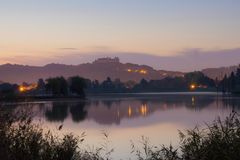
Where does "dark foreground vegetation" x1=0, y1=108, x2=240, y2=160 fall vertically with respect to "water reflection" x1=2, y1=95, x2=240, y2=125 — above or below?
above

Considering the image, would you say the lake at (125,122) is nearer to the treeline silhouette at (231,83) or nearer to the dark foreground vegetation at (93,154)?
the dark foreground vegetation at (93,154)

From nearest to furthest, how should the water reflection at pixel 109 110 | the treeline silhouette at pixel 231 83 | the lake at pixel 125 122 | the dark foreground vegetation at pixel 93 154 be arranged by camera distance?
the dark foreground vegetation at pixel 93 154 → the lake at pixel 125 122 → the water reflection at pixel 109 110 → the treeline silhouette at pixel 231 83

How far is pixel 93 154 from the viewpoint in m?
11.9

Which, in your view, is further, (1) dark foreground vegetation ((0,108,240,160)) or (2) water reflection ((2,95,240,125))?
(2) water reflection ((2,95,240,125))

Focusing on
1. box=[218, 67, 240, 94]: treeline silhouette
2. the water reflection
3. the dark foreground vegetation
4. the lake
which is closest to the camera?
the dark foreground vegetation

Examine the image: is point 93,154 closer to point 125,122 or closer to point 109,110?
point 125,122

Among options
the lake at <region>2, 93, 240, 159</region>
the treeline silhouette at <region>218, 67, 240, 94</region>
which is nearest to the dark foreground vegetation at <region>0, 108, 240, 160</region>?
the lake at <region>2, 93, 240, 159</region>

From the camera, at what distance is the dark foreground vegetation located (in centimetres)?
895

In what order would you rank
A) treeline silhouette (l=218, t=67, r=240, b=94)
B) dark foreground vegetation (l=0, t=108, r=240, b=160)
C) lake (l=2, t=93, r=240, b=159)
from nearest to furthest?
dark foreground vegetation (l=0, t=108, r=240, b=160)
lake (l=2, t=93, r=240, b=159)
treeline silhouette (l=218, t=67, r=240, b=94)

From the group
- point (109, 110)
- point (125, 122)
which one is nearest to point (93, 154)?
point (125, 122)

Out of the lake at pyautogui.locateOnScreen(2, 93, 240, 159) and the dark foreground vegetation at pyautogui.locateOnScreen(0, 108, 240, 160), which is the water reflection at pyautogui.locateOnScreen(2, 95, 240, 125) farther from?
the dark foreground vegetation at pyautogui.locateOnScreen(0, 108, 240, 160)

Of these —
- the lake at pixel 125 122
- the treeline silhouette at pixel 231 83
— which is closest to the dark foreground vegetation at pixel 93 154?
the lake at pixel 125 122

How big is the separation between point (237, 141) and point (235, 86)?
7426 inches

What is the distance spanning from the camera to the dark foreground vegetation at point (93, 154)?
8945mm
